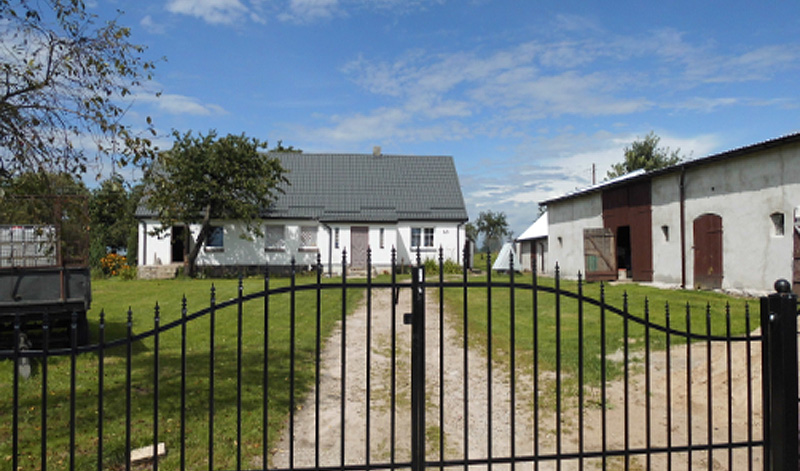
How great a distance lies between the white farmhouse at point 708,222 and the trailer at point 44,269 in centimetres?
1589

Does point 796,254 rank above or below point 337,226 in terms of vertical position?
below

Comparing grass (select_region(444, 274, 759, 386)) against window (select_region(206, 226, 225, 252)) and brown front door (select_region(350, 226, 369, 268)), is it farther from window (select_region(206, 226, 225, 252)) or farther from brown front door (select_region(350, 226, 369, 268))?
window (select_region(206, 226, 225, 252))

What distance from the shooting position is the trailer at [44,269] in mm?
6604

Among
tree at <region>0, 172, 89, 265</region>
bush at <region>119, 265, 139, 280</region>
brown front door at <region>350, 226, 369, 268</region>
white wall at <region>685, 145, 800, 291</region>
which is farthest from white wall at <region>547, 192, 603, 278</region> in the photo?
tree at <region>0, 172, 89, 265</region>

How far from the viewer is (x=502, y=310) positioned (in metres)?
15.0

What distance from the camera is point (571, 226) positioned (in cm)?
2714

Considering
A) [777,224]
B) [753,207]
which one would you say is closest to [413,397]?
[777,224]

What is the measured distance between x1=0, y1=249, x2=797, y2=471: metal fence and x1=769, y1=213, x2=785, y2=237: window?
5836mm

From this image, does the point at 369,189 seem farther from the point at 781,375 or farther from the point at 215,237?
the point at 781,375

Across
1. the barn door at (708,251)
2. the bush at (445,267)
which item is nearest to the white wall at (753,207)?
the barn door at (708,251)

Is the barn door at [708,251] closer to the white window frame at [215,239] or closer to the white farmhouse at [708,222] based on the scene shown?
the white farmhouse at [708,222]

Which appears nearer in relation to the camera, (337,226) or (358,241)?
(337,226)

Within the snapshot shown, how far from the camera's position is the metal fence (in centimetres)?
375

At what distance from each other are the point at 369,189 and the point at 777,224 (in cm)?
2125
